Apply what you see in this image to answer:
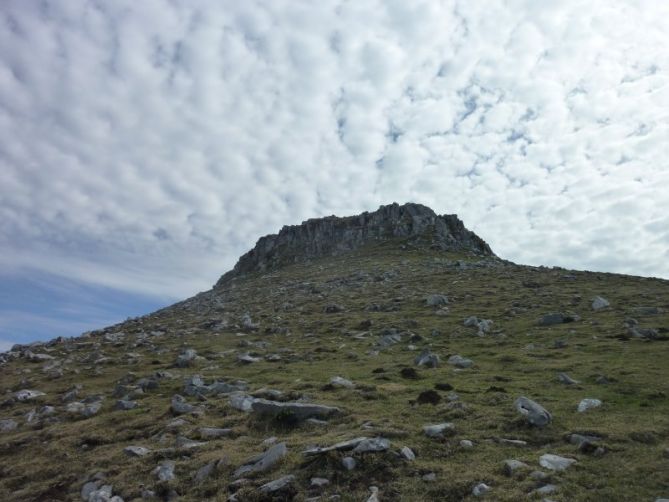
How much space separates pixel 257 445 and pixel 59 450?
7173 millimetres

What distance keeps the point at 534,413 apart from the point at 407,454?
439 centimetres

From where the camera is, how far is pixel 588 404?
592 inches

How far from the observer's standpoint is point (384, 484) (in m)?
10.8

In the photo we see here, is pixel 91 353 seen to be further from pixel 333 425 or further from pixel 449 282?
pixel 449 282

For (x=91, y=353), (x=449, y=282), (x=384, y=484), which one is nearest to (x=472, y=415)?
(x=384, y=484)

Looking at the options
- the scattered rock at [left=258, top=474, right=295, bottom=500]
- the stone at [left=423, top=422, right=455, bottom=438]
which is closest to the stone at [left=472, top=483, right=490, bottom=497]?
the stone at [left=423, top=422, right=455, bottom=438]

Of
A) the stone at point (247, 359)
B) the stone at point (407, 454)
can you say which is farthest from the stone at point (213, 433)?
the stone at point (247, 359)

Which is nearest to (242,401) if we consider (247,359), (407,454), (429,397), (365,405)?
(365,405)

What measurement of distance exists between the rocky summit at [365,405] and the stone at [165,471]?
0.24ft

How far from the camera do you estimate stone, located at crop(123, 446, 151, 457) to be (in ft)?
47.2

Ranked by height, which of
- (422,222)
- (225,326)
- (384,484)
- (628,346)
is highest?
(422,222)

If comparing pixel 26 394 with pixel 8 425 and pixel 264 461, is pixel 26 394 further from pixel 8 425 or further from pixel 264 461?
pixel 264 461

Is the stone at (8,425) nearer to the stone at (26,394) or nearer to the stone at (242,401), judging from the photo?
the stone at (26,394)

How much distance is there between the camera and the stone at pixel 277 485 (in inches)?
→ 426
